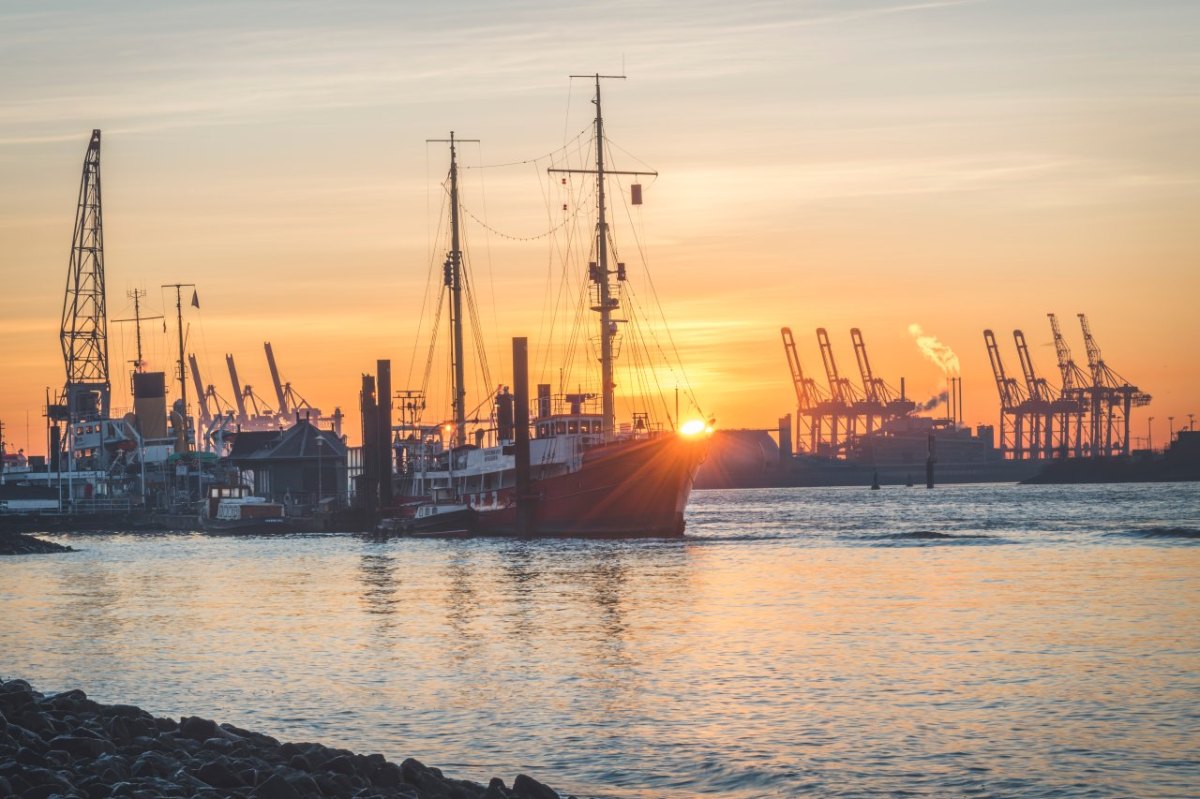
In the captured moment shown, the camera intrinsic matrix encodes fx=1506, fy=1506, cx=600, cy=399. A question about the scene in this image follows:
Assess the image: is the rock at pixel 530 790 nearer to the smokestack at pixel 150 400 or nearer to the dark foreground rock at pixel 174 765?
the dark foreground rock at pixel 174 765

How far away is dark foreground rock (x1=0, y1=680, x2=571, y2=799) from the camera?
16859 mm

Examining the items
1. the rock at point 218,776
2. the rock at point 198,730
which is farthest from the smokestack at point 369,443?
the rock at point 218,776

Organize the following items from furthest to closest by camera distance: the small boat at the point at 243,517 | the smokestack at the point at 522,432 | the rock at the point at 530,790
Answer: the small boat at the point at 243,517 < the smokestack at the point at 522,432 < the rock at the point at 530,790

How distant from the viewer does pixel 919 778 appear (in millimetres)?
21828

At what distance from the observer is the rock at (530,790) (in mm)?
19328

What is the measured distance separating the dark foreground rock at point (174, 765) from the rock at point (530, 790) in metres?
0.02

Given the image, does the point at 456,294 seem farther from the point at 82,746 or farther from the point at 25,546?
the point at 82,746

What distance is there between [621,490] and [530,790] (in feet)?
211

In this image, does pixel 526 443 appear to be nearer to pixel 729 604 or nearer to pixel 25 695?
pixel 729 604

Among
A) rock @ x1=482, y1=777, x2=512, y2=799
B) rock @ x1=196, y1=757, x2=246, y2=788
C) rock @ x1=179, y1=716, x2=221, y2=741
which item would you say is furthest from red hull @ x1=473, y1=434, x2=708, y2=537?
rock @ x1=196, y1=757, x2=246, y2=788

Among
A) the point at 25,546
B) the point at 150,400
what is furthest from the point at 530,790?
the point at 150,400

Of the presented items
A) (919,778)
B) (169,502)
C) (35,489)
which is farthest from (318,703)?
(35,489)

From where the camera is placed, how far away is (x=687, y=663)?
34.1 meters

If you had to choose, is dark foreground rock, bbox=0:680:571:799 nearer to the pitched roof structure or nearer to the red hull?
the red hull
